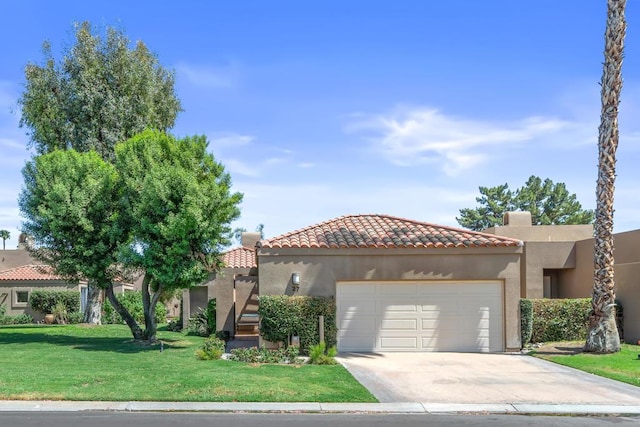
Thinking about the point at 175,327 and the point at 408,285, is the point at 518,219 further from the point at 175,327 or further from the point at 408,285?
the point at 175,327

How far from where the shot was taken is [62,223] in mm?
22094

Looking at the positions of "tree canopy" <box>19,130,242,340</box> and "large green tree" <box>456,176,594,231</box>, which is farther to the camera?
"large green tree" <box>456,176,594,231</box>

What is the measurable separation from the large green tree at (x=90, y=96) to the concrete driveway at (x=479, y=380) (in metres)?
18.2

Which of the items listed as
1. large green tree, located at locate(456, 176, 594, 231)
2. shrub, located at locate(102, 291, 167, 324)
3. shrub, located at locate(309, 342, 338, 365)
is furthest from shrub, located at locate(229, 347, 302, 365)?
large green tree, located at locate(456, 176, 594, 231)

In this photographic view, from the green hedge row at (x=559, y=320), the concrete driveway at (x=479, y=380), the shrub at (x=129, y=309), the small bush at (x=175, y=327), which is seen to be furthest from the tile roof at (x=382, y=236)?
the shrub at (x=129, y=309)

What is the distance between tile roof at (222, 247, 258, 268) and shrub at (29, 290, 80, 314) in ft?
41.0

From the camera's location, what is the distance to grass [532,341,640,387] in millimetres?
15641

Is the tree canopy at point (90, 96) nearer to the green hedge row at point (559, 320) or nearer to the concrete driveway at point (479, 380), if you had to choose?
the concrete driveway at point (479, 380)

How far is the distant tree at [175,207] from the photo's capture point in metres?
20.0

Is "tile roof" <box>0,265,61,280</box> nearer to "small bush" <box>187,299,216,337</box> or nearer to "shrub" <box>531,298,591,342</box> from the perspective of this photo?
"small bush" <box>187,299,216,337</box>

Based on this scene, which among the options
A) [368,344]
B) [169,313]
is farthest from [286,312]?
[169,313]

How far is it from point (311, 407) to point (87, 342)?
14.8 m

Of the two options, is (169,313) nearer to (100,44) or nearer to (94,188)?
(100,44)

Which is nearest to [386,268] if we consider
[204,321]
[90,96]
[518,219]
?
[204,321]
